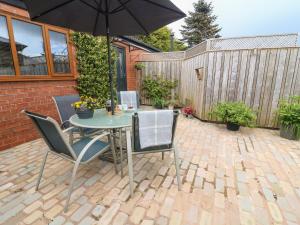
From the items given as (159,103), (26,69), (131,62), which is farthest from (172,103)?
(26,69)

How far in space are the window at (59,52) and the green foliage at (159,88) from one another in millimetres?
3280

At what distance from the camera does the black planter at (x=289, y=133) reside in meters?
3.30

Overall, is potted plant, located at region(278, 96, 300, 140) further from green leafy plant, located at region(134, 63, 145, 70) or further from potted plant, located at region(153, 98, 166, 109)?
green leafy plant, located at region(134, 63, 145, 70)

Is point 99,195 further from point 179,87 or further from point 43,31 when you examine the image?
point 179,87

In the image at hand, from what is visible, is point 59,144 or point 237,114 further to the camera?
point 237,114

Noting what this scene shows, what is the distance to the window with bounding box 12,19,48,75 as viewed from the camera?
2.88m

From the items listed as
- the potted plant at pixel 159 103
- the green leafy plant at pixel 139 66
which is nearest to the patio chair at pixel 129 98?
the potted plant at pixel 159 103

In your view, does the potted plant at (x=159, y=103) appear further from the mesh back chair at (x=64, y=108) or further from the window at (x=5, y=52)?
the window at (x=5, y=52)

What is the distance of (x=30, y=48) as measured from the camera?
3068 millimetres

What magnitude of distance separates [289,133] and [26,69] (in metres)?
5.42

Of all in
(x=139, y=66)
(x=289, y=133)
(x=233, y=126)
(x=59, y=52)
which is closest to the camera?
(x=289, y=133)

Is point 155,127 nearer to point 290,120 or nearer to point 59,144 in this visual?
point 59,144

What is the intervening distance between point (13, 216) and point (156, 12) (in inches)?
107

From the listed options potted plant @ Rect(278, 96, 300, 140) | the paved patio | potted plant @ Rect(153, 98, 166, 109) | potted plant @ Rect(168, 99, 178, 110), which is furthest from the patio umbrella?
potted plant @ Rect(168, 99, 178, 110)
